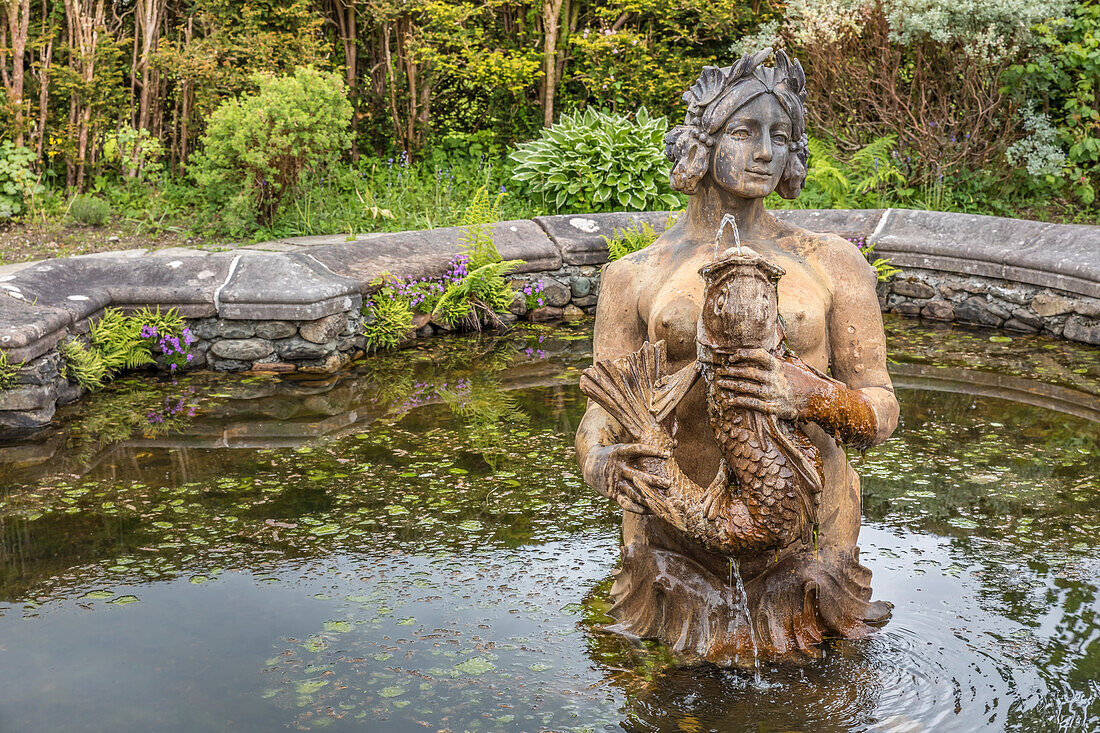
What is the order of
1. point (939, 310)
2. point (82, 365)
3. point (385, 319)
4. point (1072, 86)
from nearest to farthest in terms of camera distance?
point (82, 365) < point (385, 319) < point (939, 310) < point (1072, 86)

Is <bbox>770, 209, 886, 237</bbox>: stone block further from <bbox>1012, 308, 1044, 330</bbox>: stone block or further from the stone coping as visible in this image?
<bbox>1012, 308, 1044, 330</bbox>: stone block

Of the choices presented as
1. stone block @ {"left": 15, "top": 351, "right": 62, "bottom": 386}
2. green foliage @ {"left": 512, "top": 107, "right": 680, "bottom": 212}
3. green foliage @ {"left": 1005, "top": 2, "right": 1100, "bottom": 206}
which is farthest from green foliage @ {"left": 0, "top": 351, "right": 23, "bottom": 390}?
green foliage @ {"left": 1005, "top": 2, "right": 1100, "bottom": 206}

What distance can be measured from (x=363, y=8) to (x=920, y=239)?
22.9 feet

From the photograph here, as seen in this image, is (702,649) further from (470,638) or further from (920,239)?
(920,239)

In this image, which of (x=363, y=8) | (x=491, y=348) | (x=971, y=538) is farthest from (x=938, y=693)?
(x=363, y=8)

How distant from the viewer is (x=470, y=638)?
3928 mm

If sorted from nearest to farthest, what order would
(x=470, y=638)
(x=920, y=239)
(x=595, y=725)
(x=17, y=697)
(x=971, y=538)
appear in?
1. (x=595, y=725)
2. (x=17, y=697)
3. (x=470, y=638)
4. (x=971, y=538)
5. (x=920, y=239)

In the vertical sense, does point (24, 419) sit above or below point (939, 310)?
below

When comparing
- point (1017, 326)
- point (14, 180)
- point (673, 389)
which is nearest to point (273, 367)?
point (14, 180)

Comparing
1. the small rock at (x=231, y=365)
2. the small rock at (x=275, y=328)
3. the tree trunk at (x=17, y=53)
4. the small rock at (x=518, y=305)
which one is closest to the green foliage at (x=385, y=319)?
the small rock at (x=275, y=328)

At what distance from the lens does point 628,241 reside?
8922 millimetres

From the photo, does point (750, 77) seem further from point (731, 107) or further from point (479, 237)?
point (479, 237)

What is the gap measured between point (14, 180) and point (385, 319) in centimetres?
448

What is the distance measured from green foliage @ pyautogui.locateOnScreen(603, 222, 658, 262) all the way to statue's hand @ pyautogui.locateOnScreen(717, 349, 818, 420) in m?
5.63
